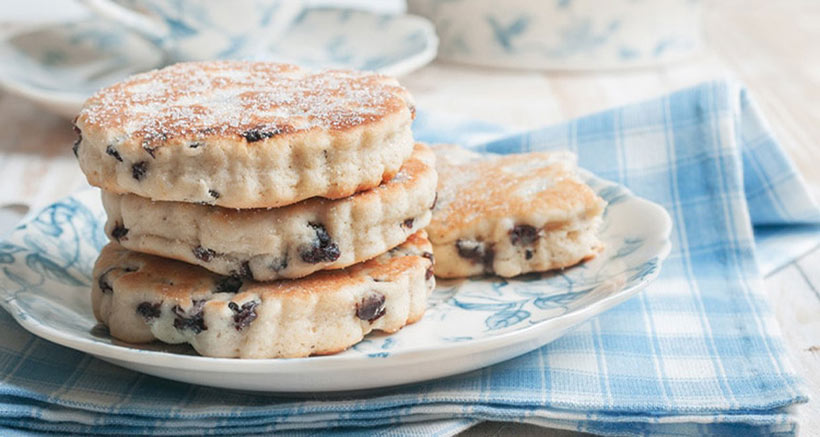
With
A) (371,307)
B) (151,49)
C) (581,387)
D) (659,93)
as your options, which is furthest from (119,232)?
(659,93)

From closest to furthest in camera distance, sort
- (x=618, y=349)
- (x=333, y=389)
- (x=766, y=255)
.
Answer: (x=333, y=389), (x=618, y=349), (x=766, y=255)

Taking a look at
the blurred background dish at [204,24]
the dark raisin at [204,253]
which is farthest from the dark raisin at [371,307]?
the blurred background dish at [204,24]

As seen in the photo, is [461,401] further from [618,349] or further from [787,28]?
[787,28]

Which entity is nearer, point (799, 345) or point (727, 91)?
point (799, 345)

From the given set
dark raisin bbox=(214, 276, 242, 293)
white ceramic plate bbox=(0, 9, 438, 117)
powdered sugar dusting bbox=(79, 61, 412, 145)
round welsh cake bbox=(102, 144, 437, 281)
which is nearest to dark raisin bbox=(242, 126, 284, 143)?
powdered sugar dusting bbox=(79, 61, 412, 145)

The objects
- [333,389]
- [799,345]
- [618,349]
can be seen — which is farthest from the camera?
[799,345]

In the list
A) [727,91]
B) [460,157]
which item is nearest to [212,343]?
[460,157]

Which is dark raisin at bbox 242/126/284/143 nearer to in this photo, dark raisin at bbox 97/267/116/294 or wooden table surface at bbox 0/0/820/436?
dark raisin at bbox 97/267/116/294
